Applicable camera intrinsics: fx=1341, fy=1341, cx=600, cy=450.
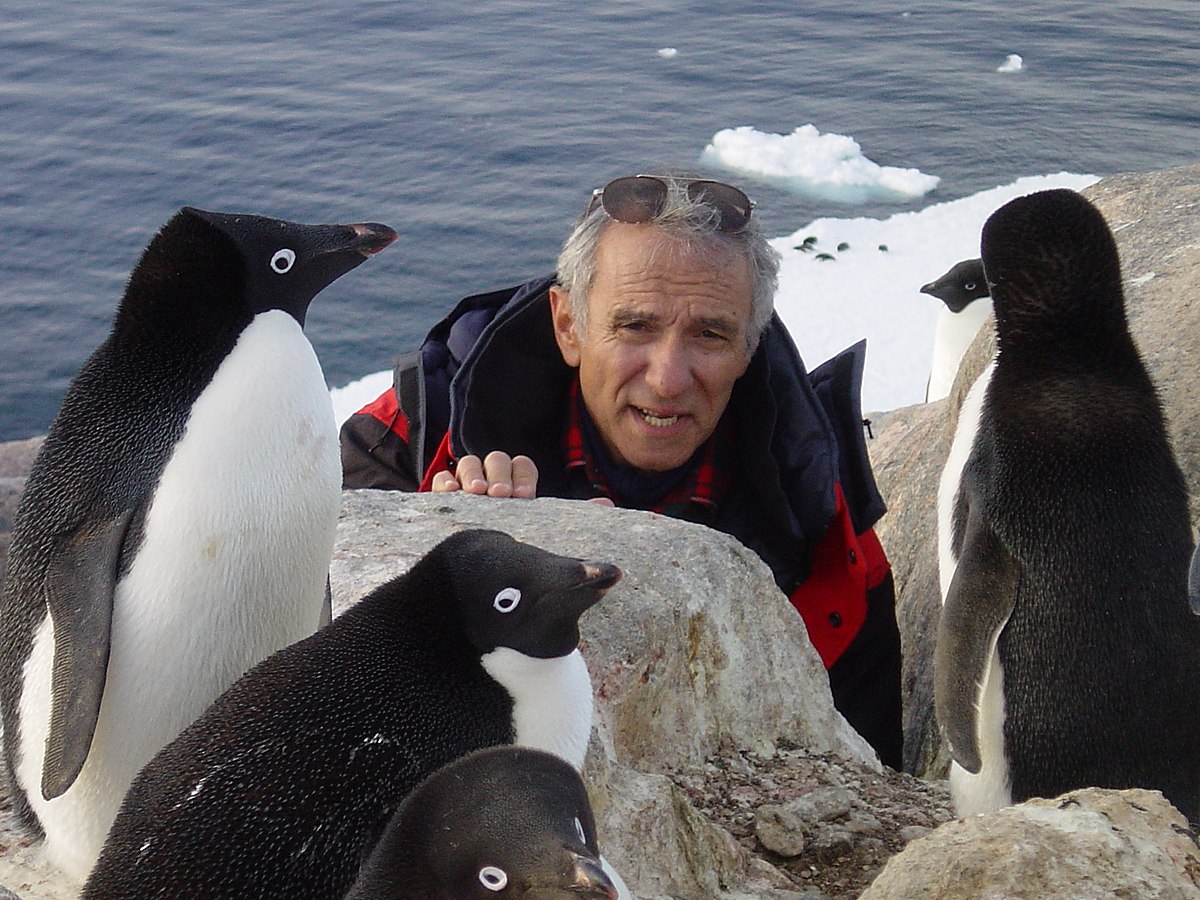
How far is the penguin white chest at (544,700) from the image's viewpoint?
1624 millimetres

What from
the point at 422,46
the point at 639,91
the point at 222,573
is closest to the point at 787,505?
the point at 222,573

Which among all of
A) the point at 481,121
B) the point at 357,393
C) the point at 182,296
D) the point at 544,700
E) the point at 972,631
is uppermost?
the point at 182,296

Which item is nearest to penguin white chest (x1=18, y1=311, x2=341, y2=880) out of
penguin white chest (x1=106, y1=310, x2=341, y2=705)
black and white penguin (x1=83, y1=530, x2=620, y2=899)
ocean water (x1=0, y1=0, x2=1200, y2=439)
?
penguin white chest (x1=106, y1=310, x2=341, y2=705)

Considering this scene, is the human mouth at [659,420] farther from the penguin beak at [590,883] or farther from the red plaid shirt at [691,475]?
the penguin beak at [590,883]

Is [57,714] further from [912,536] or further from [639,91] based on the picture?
[639,91]

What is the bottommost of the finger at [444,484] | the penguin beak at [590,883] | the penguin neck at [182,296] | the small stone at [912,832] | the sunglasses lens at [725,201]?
the small stone at [912,832]

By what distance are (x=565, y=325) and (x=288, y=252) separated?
113cm

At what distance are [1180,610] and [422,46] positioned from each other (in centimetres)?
1343

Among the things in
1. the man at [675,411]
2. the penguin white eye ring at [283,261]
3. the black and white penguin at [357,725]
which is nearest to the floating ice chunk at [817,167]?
the man at [675,411]

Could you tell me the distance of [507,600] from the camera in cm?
163

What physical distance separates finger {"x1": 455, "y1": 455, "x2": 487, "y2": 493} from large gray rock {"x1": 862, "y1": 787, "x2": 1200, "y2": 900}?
4.98 feet

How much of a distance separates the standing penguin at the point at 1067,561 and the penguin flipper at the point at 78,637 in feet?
4.67

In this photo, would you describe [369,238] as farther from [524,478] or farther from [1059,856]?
[1059,856]

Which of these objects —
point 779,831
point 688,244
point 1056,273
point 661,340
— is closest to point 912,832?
point 779,831
